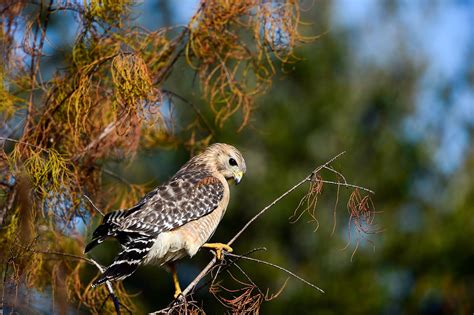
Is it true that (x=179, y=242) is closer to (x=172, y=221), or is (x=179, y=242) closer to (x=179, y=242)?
(x=179, y=242)

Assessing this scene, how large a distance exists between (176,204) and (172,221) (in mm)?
A: 209

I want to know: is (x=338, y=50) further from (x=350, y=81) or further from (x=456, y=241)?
(x=456, y=241)

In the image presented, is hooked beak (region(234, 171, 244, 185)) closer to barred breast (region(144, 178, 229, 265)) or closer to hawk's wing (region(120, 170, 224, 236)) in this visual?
hawk's wing (region(120, 170, 224, 236))

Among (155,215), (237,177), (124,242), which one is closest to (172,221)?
(155,215)

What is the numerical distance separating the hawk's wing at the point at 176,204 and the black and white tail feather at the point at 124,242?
45mm

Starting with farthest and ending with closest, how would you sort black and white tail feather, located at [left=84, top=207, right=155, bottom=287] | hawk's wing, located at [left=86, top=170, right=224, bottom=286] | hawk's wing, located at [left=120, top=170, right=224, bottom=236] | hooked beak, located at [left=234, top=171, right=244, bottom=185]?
hooked beak, located at [left=234, top=171, right=244, bottom=185] → hawk's wing, located at [left=120, top=170, right=224, bottom=236] → hawk's wing, located at [left=86, top=170, right=224, bottom=286] → black and white tail feather, located at [left=84, top=207, right=155, bottom=287]

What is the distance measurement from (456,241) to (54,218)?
9.04m

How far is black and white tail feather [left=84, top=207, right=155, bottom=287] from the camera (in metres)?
4.29

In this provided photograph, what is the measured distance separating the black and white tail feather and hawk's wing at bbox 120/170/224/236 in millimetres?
45

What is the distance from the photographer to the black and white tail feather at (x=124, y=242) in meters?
4.29

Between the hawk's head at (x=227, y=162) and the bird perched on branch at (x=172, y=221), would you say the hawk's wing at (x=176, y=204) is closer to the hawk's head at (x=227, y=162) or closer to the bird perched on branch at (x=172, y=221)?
the bird perched on branch at (x=172, y=221)

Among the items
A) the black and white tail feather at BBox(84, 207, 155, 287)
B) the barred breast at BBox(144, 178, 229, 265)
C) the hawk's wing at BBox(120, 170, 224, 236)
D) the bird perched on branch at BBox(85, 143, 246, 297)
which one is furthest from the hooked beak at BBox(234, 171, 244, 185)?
the black and white tail feather at BBox(84, 207, 155, 287)

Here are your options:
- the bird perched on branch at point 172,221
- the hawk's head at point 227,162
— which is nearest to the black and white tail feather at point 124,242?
the bird perched on branch at point 172,221

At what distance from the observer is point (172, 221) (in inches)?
200
